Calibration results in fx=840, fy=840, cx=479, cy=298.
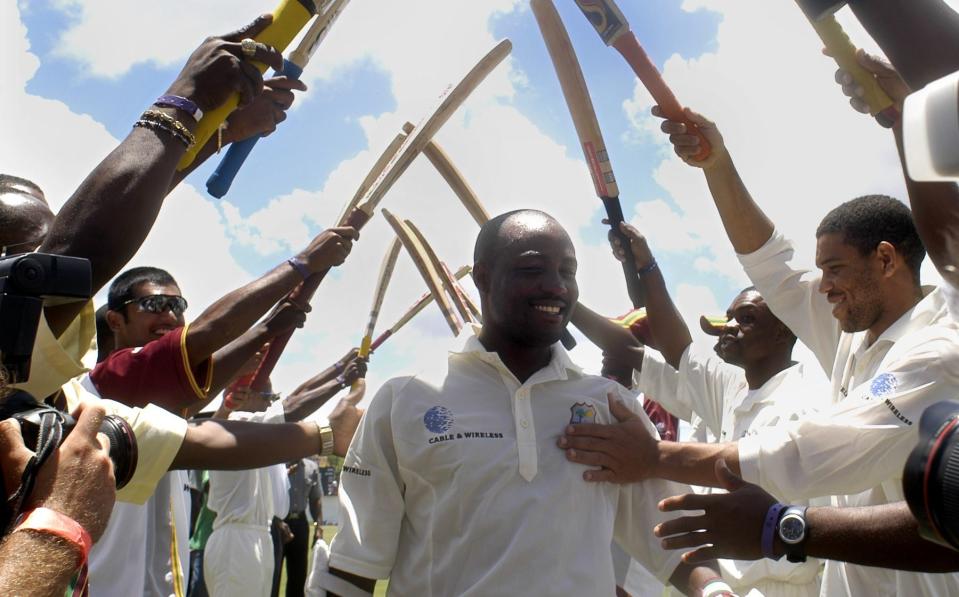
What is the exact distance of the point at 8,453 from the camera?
1684 mm

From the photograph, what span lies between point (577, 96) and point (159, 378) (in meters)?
2.49

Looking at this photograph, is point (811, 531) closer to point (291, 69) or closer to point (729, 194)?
point (729, 194)

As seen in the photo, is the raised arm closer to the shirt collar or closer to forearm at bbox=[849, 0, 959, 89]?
the shirt collar

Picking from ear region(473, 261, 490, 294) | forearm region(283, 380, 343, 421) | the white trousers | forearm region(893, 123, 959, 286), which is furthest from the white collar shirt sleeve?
the white trousers

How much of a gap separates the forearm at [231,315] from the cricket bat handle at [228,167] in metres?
0.52

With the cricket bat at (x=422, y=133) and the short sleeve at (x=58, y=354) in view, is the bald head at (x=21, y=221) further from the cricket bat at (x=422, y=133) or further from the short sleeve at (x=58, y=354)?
the cricket bat at (x=422, y=133)

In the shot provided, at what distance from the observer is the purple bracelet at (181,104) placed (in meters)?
2.39

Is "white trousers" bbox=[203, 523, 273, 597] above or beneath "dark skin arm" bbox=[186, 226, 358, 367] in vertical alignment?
beneath

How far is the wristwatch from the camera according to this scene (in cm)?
268

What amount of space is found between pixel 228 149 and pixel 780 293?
270cm

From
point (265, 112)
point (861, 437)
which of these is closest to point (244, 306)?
point (265, 112)

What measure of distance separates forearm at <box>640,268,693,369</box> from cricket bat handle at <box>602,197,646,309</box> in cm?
5

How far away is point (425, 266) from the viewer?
6.68 m

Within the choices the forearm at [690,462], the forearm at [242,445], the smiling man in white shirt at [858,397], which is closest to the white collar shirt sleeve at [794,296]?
the smiling man in white shirt at [858,397]
